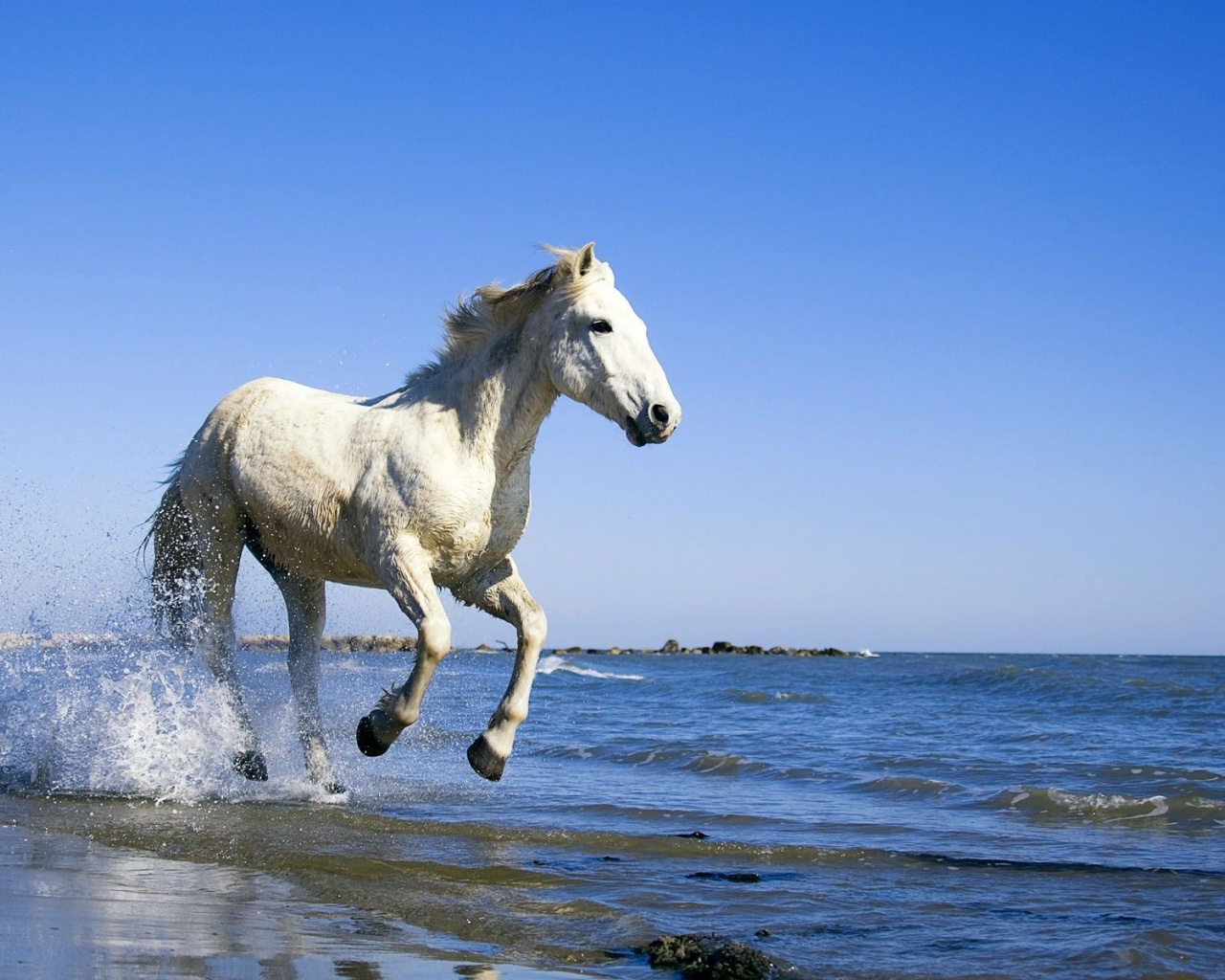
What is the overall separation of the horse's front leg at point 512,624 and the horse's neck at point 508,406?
591mm

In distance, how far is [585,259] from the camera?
6242 millimetres

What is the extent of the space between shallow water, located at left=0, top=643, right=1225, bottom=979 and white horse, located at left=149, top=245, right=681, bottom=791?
0.70 m

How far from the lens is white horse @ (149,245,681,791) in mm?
5930

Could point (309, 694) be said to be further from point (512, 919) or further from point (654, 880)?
point (512, 919)

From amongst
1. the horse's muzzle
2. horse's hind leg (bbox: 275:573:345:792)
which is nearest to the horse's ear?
the horse's muzzle

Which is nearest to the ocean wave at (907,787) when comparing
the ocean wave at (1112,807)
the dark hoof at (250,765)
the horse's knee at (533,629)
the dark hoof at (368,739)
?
the ocean wave at (1112,807)

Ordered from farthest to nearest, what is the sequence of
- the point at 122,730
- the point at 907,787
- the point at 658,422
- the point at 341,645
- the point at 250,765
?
the point at 341,645 → the point at 907,787 → the point at 122,730 → the point at 250,765 → the point at 658,422

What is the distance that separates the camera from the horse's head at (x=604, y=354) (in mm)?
5637

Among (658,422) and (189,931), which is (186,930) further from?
(658,422)

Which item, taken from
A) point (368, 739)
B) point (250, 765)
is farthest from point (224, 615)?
point (368, 739)

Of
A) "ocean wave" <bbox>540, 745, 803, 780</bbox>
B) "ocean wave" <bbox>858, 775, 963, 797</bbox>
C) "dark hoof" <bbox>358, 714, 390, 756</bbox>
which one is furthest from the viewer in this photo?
"ocean wave" <bbox>540, 745, 803, 780</bbox>

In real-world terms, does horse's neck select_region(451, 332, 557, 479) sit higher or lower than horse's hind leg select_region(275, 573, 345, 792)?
higher

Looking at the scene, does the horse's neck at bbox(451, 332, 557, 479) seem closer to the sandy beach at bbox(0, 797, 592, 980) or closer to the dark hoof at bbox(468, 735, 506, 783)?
the dark hoof at bbox(468, 735, 506, 783)

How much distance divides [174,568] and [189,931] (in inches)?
164
